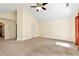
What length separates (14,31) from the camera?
6.57 meters

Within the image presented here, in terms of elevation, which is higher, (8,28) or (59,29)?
(8,28)

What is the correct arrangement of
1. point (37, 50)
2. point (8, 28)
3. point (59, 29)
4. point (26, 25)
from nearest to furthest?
point (37, 50)
point (8, 28)
point (59, 29)
point (26, 25)

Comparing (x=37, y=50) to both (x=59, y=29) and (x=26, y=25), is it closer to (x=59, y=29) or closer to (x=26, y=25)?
(x=59, y=29)

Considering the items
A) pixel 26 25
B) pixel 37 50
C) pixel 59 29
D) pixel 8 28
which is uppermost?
pixel 26 25

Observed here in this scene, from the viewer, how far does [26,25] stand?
753cm

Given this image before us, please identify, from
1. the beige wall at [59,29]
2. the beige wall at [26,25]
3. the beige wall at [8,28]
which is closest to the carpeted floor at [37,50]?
the beige wall at [8,28]

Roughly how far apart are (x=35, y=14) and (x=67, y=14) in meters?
2.68

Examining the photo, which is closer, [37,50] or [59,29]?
[37,50]

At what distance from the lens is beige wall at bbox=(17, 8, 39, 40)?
274 inches

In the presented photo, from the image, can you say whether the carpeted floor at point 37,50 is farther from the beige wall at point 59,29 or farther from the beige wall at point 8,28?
the beige wall at point 59,29

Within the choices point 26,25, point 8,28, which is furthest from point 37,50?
point 26,25

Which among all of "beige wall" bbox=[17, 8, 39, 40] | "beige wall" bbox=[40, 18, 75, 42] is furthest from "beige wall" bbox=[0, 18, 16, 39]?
"beige wall" bbox=[40, 18, 75, 42]

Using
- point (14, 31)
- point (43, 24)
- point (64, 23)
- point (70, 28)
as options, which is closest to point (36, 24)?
point (43, 24)

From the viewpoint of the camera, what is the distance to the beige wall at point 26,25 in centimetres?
695
